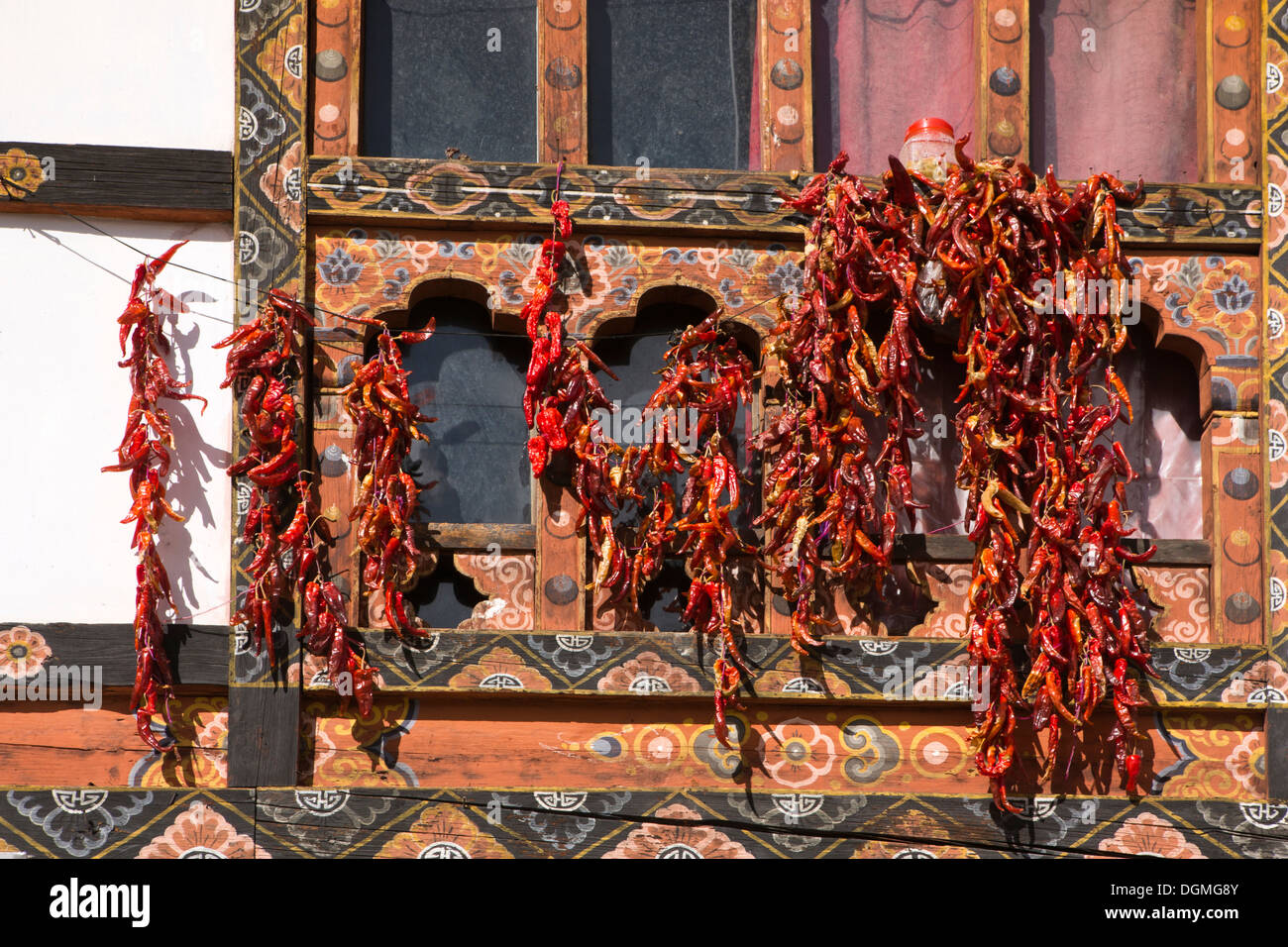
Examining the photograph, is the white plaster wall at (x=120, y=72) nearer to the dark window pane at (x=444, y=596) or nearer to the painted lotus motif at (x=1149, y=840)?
the dark window pane at (x=444, y=596)

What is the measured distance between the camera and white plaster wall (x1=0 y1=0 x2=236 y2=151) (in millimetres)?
7176

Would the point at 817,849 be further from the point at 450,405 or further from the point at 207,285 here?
the point at 207,285

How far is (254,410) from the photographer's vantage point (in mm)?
6859

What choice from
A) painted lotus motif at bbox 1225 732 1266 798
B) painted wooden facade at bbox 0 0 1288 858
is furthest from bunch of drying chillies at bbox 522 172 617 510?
painted lotus motif at bbox 1225 732 1266 798

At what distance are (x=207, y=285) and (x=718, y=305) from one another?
7.53ft

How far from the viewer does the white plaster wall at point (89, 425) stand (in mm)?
6863

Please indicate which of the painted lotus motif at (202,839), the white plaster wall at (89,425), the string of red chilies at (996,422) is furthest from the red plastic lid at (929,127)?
the painted lotus motif at (202,839)

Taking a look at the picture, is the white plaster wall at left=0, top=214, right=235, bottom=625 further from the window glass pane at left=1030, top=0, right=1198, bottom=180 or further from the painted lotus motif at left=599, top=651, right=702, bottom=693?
the window glass pane at left=1030, top=0, right=1198, bottom=180

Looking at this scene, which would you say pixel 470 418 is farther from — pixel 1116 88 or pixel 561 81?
pixel 1116 88

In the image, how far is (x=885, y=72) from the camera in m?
7.78

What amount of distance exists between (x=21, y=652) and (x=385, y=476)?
5.52 feet

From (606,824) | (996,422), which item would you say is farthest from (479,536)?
(996,422)

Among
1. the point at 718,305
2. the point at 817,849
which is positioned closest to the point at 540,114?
the point at 718,305

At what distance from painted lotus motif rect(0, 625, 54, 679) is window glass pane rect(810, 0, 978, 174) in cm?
417
